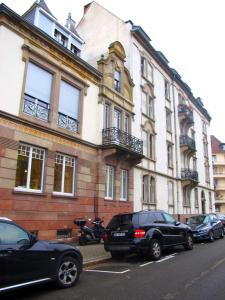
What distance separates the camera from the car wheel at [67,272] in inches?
275

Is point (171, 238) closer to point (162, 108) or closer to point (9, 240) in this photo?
point (9, 240)

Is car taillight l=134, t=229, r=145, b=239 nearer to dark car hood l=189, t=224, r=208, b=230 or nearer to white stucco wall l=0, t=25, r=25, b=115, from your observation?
white stucco wall l=0, t=25, r=25, b=115

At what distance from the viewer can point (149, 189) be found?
22.8m

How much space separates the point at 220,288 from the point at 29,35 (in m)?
12.6

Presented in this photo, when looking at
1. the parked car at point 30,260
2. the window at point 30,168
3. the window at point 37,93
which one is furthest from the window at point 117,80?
the parked car at point 30,260

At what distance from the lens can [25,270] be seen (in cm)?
611

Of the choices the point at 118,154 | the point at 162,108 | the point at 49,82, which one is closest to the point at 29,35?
the point at 49,82

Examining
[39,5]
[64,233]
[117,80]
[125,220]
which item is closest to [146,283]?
[125,220]

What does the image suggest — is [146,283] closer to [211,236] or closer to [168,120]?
[211,236]

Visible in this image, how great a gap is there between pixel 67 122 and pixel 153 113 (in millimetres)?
11057

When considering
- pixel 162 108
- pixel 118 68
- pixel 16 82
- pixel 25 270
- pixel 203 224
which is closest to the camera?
pixel 25 270

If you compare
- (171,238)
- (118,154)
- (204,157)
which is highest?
(204,157)

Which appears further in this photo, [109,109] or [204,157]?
[204,157]

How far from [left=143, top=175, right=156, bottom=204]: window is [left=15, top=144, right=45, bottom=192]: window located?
33.3ft
